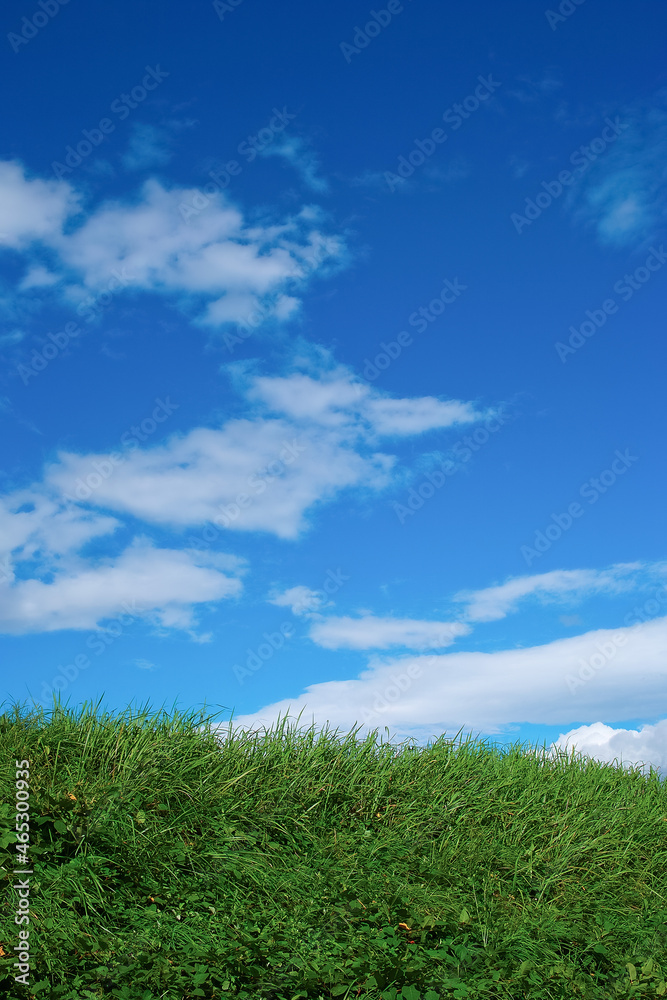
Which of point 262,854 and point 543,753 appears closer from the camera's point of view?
point 262,854

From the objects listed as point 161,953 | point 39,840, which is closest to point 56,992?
point 161,953

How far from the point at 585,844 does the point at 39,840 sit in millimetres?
5599

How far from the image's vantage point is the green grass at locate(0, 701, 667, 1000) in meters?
5.60

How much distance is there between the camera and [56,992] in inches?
210

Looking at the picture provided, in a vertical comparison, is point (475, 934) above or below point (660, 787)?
below

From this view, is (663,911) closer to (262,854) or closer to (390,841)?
(390,841)

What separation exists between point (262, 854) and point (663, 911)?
4075mm

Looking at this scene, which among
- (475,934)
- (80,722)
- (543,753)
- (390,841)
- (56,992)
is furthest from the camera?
(543,753)

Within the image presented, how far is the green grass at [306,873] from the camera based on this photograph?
5598 mm

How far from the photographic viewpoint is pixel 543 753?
38.1 feet

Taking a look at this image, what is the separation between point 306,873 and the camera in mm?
6848

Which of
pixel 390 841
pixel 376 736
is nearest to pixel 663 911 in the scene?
pixel 390 841

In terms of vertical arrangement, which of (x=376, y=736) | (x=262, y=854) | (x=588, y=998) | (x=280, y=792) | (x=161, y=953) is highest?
(x=376, y=736)

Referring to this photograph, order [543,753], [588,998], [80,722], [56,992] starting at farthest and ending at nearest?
[543,753]
[80,722]
[588,998]
[56,992]
